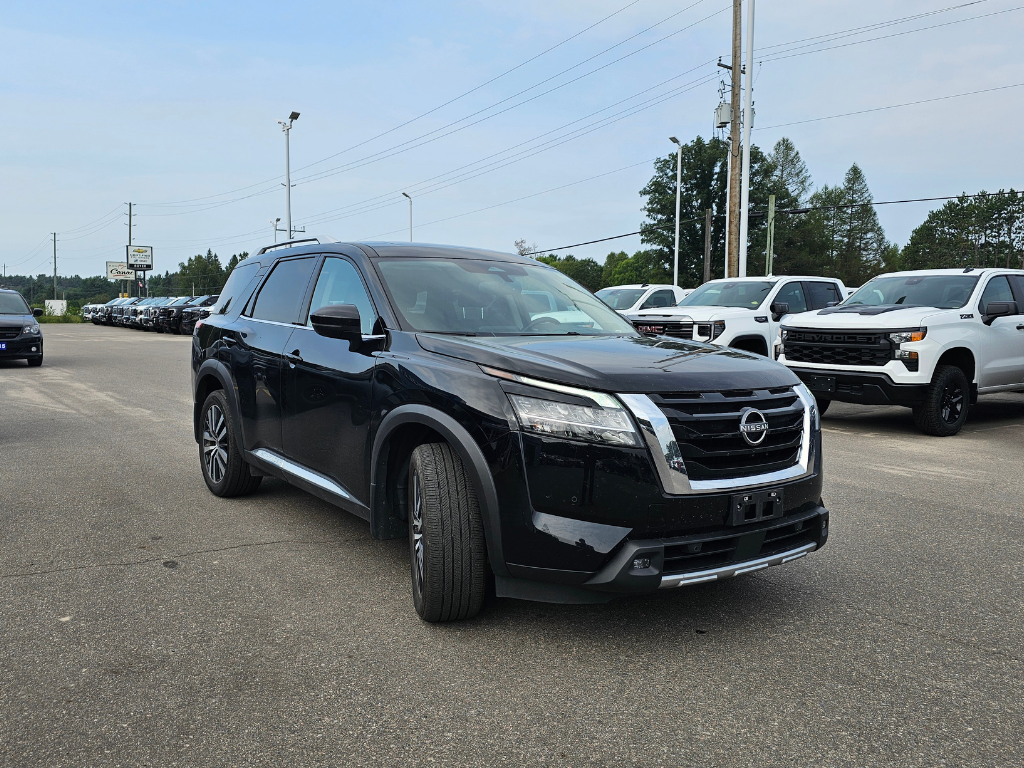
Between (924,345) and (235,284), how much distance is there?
7.26m

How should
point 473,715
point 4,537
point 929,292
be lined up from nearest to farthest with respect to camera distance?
point 473,715 < point 4,537 < point 929,292

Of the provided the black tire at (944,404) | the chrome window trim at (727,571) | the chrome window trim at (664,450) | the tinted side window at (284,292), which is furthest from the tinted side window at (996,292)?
the chrome window trim at (664,450)

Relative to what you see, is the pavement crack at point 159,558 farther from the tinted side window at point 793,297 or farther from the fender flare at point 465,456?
the tinted side window at point 793,297

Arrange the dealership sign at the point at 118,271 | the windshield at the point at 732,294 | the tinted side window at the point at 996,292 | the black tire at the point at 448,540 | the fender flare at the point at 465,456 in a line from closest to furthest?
1. the fender flare at the point at 465,456
2. the black tire at the point at 448,540
3. the tinted side window at the point at 996,292
4. the windshield at the point at 732,294
5. the dealership sign at the point at 118,271

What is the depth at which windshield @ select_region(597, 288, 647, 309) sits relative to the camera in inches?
749

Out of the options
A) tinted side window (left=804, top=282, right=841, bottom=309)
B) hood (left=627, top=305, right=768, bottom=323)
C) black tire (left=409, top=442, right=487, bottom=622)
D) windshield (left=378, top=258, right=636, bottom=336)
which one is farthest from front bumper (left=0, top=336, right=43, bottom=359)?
black tire (left=409, top=442, right=487, bottom=622)

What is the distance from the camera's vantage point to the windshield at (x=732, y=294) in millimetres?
13461

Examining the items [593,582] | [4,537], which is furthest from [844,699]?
[4,537]

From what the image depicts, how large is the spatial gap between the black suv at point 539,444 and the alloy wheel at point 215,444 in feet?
4.81

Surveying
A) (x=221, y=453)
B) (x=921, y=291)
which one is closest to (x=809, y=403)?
(x=221, y=453)

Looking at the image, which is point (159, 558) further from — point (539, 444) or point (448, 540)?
point (539, 444)

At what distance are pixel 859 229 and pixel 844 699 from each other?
10628cm

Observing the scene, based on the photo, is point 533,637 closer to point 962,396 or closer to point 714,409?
point 714,409

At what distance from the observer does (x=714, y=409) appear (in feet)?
11.3
